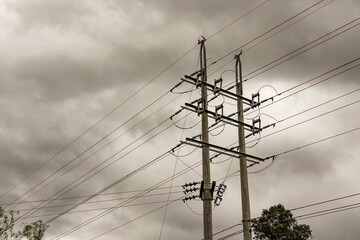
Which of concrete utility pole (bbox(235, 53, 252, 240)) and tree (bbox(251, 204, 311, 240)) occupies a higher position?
tree (bbox(251, 204, 311, 240))

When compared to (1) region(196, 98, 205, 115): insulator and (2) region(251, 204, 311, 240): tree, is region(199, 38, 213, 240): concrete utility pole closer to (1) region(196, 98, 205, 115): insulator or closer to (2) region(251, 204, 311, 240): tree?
(1) region(196, 98, 205, 115): insulator

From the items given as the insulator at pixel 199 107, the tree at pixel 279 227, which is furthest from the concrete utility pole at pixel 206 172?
the tree at pixel 279 227

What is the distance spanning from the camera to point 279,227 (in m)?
53.1

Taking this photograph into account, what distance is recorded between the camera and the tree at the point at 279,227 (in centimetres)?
5244

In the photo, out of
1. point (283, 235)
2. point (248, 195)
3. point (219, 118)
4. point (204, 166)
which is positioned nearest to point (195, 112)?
point (219, 118)

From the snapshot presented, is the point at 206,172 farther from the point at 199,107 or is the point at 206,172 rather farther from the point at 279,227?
the point at 279,227

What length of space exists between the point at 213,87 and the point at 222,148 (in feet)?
12.1

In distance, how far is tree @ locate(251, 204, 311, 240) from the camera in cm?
5244

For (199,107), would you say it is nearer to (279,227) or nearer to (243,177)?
(243,177)

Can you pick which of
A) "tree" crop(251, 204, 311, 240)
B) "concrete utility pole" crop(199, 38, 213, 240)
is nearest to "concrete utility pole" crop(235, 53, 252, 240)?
"concrete utility pole" crop(199, 38, 213, 240)

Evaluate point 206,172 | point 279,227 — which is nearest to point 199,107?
point 206,172

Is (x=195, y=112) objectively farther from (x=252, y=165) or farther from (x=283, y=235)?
(x=283, y=235)

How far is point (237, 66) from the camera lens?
30203mm

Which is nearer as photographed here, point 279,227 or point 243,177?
point 243,177
